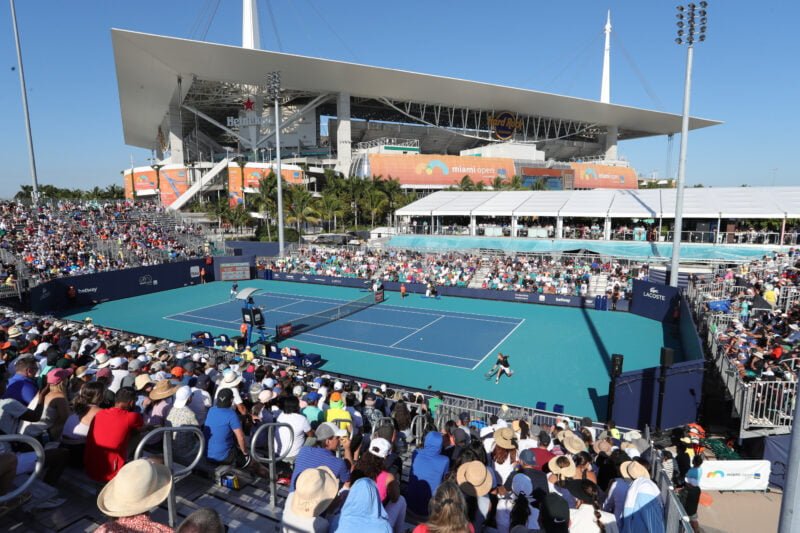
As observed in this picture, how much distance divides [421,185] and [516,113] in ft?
89.1

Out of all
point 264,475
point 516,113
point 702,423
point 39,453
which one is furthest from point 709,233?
point 516,113

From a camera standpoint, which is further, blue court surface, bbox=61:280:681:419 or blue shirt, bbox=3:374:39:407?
blue court surface, bbox=61:280:681:419

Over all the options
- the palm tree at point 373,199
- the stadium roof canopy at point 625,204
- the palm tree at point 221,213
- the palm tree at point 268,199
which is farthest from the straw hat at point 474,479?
the palm tree at point 221,213

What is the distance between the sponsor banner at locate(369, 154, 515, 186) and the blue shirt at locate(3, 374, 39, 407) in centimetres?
6462

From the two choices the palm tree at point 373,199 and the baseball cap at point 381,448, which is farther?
the palm tree at point 373,199

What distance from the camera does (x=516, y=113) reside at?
3418 inches

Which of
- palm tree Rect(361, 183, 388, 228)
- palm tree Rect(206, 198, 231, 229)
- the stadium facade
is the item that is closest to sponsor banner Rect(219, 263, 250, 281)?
palm tree Rect(206, 198, 231, 229)

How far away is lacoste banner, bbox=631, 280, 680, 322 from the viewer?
23641 millimetres

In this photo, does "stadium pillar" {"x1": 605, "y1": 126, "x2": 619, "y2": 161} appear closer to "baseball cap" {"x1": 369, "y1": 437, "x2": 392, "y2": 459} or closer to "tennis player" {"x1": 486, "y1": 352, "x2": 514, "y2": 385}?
"tennis player" {"x1": 486, "y1": 352, "x2": 514, "y2": 385}

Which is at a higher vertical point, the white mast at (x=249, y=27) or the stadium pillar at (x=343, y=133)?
the white mast at (x=249, y=27)

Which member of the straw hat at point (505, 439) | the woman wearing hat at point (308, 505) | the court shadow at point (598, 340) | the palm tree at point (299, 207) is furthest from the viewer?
the palm tree at point (299, 207)

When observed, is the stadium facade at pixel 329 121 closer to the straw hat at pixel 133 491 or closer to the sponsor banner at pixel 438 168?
the sponsor banner at pixel 438 168

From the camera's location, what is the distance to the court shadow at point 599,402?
14.1m

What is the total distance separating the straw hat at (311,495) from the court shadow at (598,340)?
14522 millimetres
